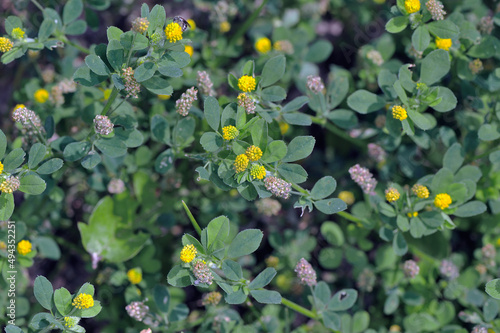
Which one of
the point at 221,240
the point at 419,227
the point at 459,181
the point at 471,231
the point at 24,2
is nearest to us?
the point at 221,240

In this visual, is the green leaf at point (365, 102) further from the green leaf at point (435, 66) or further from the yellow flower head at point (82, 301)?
the yellow flower head at point (82, 301)

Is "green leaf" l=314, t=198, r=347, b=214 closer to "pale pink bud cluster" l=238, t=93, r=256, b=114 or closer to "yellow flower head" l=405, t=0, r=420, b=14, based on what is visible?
"pale pink bud cluster" l=238, t=93, r=256, b=114

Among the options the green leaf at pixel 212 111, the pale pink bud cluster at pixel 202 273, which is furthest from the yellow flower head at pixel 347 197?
the pale pink bud cluster at pixel 202 273

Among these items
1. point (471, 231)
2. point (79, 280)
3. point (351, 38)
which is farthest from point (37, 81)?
point (471, 231)

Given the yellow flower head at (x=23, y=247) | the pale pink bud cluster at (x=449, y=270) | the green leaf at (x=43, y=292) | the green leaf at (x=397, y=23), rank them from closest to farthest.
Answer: the green leaf at (x=43, y=292) < the green leaf at (x=397, y=23) < the yellow flower head at (x=23, y=247) < the pale pink bud cluster at (x=449, y=270)

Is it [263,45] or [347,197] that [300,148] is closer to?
[347,197]

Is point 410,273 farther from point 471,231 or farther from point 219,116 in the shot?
point 219,116

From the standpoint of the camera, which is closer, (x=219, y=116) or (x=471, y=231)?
(x=219, y=116)
